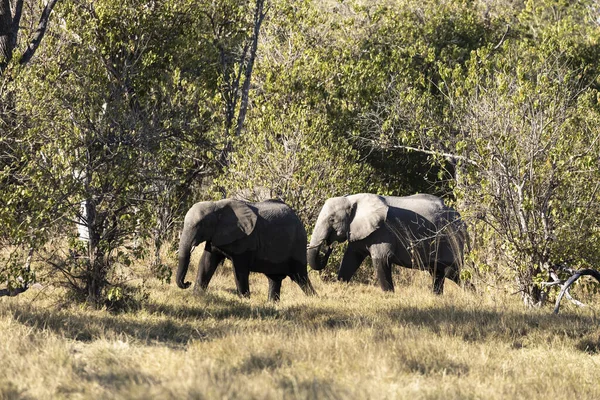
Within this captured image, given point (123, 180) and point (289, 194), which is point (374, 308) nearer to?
point (123, 180)

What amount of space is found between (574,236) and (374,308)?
114 inches

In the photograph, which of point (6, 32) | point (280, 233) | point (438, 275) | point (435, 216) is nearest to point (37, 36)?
point (6, 32)

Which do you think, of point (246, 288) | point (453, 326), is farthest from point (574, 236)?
point (246, 288)

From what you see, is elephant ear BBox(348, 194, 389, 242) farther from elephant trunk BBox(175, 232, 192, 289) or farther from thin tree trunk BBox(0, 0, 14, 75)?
thin tree trunk BBox(0, 0, 14, 75)

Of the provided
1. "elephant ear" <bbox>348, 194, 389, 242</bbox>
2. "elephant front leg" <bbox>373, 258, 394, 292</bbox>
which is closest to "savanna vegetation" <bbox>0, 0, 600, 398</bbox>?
"elephant front leg" <bbox>373, 258, 394, 292</bbox>

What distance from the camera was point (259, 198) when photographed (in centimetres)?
1605

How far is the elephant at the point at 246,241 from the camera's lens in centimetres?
1242

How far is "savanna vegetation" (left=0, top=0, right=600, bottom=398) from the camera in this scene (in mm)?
7332

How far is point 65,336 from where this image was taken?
339 inches

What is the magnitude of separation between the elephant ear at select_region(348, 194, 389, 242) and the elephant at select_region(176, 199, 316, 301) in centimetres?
135

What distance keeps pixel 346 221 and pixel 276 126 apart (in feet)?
8.20

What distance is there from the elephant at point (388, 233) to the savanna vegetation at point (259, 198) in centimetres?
52

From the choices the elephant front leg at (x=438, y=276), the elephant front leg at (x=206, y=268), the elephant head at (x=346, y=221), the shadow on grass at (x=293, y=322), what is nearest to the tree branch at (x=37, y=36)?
the shadow on grass at (x=293, y=322)

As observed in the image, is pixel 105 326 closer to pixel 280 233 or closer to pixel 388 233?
pixel 280 233
